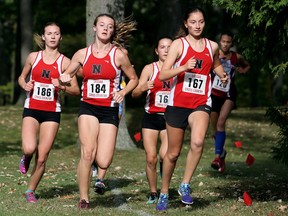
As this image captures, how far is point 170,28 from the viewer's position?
84.0 feet

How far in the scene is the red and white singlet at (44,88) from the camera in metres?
10.3

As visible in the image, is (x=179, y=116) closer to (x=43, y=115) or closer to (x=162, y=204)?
(x=162, y=204)

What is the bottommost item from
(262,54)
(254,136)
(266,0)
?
(254,136)

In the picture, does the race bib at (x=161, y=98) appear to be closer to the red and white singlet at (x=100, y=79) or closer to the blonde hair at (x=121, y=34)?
the blonde hair at (x=121, y=34)

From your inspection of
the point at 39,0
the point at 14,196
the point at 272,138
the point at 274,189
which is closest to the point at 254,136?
the point at 272,138

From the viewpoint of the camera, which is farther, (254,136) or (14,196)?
(254,136)

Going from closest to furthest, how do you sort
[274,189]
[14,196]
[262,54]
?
1. [262,54]
2. [14,196]
3. [274,189]

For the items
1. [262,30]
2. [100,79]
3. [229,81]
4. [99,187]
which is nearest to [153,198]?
[99,187]

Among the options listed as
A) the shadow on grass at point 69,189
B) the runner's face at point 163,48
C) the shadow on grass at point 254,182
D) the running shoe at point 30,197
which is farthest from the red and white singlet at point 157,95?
the running shoe at point 30,197

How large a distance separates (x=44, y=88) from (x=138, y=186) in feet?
9.25

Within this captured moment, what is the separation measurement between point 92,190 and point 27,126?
1.99 metres

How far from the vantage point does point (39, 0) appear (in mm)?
39688

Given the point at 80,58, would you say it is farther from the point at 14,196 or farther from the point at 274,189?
the point at 274,189

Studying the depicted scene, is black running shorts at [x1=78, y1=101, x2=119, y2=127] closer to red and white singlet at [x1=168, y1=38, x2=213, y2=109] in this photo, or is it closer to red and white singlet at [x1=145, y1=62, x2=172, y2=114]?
red and white singlet at [x1=168, y1=38, x2=213, y2=109]
